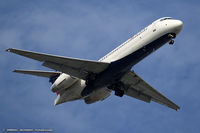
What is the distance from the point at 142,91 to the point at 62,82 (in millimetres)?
10065

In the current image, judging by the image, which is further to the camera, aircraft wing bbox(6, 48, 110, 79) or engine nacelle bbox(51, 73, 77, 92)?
engine nacelle bbox(51, 73, 77, 92)

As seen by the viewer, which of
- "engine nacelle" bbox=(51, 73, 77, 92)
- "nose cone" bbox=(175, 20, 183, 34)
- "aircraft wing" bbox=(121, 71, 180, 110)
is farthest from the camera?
"aircraft wing" bbox=(121, 71, 180, 110)

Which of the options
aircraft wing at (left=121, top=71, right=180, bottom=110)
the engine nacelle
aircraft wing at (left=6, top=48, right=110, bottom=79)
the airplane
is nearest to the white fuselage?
the airplane

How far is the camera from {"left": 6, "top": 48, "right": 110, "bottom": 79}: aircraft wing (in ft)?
138

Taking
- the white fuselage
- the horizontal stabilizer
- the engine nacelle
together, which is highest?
the white fuselage

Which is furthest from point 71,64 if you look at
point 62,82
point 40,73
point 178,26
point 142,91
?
point 178,26

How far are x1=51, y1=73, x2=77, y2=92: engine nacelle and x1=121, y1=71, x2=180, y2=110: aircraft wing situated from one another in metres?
5.85

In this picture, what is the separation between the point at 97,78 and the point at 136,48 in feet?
17.1

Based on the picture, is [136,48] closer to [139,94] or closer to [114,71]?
[114,71]

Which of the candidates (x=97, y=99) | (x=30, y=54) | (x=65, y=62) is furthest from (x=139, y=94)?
(x=30, y=54)

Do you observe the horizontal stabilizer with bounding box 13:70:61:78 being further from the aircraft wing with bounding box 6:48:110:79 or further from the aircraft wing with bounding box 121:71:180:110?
the aircraft wing with bounding box 121:71:180:110

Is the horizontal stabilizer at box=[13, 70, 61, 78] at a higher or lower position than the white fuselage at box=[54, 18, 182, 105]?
lower

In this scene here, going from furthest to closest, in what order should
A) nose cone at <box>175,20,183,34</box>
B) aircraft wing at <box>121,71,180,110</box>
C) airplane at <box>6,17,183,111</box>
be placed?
aircraft wing at <box>121,71,180,110</box> → airplane at <box>6,17,183,111</box> → nose cone at <box>175,20,183,34</box>

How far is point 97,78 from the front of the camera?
45188 millimetres
